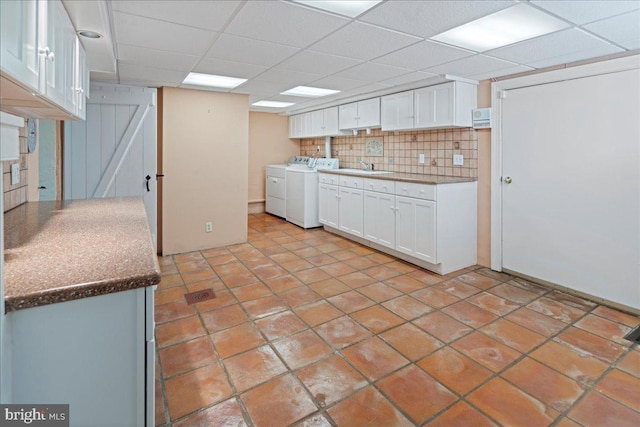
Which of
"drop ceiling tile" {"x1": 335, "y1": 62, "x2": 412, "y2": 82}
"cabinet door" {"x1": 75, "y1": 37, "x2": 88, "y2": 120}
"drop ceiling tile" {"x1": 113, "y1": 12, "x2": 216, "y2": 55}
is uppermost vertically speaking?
"drop ceiling tile" {"x1": 335, "y1": 62, "x2": 412, "y2": 82}

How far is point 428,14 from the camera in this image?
2115 mm

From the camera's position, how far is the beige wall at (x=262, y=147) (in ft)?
22.6

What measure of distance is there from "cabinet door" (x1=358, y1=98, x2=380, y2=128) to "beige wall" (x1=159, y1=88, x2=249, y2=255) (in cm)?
162

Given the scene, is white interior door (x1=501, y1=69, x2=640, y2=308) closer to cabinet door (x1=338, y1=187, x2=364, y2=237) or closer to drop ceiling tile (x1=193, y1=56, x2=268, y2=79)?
cabinet door (x1=338, y1=187, x2=364, y2=237)

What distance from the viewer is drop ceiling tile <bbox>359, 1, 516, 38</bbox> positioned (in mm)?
1988

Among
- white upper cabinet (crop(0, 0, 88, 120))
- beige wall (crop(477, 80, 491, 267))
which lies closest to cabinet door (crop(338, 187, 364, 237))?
beige wall (crop(477, 80, 491, 267))

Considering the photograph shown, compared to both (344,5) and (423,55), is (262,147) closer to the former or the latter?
(423,55)

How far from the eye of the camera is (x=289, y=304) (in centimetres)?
294

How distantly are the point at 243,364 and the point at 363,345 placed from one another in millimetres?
782

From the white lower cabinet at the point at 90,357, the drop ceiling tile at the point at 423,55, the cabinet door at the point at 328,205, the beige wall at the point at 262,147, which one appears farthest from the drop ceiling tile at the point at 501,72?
the beige wall at the point at 262,147

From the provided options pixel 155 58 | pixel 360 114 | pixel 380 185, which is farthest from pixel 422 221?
pixel 155 58

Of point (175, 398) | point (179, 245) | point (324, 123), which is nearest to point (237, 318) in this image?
point (175, 398)

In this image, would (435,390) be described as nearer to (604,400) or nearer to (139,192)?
(604,400)

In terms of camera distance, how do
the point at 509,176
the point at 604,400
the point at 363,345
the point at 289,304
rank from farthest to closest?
the point at 509,176 → the point at 289,304 → the point at 363,345 → the point at 604,400
